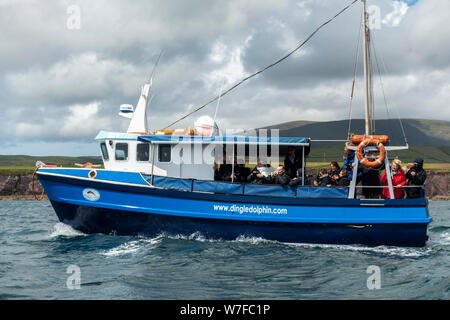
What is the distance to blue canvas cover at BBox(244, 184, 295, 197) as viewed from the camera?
11961 mm

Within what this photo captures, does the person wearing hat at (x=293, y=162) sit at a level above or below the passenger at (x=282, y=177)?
above

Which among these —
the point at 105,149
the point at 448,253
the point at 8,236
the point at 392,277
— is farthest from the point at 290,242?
the point at 8,236

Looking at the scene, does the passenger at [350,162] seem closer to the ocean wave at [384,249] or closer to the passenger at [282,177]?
the passenger at [282,177]

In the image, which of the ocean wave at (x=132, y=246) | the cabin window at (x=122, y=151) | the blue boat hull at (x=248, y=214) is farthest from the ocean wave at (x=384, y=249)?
the cabin window at (x=122, y=151)

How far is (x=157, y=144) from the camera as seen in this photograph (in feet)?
42.8

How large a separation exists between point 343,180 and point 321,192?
0.96 metres

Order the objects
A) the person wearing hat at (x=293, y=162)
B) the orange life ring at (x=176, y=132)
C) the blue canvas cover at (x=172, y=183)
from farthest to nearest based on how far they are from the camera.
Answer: the orange life ring at (x=176, y=132) → the person wearing hat at (x=293, y=162) → the blue canvas cover at (x=172, y=183)

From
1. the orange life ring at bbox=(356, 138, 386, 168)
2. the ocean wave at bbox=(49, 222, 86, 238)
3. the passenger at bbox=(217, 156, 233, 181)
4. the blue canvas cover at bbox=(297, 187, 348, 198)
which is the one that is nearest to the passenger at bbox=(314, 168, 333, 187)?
the blue canvas cover at bbox=(297, 187, 348, 198)

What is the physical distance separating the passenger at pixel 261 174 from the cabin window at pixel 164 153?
273cm

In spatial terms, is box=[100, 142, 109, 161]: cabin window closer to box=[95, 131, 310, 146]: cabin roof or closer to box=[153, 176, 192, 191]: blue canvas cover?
box=[95, 131, 310, 146]: cabin roof

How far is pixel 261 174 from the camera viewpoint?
504 inches

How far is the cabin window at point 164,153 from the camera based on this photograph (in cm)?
1313

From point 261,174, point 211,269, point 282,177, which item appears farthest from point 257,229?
point 211,269

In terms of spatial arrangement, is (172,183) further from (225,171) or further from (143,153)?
(225,171)
